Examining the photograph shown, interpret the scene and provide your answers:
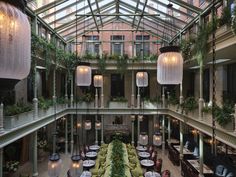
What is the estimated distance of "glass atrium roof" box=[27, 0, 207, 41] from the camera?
48.6 feet

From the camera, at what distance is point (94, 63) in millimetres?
21188

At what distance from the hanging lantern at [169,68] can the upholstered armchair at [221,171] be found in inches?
365

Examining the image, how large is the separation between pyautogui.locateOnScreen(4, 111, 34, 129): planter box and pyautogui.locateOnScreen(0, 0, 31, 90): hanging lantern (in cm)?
898

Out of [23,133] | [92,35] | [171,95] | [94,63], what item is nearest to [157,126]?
[171,95]

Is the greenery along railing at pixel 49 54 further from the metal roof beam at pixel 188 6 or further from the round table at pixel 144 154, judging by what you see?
the round table at pixel 144 154

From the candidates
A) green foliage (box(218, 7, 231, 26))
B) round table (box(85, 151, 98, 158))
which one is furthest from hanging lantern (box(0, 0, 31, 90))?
round table (box(85, 151, 98, 158))

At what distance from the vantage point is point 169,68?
5789 millimetres

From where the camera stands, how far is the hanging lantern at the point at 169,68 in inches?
223

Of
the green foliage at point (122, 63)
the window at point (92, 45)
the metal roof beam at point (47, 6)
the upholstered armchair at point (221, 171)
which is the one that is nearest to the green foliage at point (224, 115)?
the upholstered armchair at point (221, 171)

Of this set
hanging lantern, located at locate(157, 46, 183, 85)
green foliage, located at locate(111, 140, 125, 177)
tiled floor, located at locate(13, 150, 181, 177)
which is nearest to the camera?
hanging lantern, located at locate(157, 46, 183, 85)

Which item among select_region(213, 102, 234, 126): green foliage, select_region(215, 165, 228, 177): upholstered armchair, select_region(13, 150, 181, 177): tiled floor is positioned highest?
select_region(213, 102, 234, 126): green foliage

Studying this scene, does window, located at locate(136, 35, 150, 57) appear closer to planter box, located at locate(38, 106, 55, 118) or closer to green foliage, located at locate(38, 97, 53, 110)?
planter box, located at locate(38, 106, 55, 118)

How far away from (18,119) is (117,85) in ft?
47.1

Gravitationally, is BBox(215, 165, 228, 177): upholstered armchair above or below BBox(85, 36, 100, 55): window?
below
